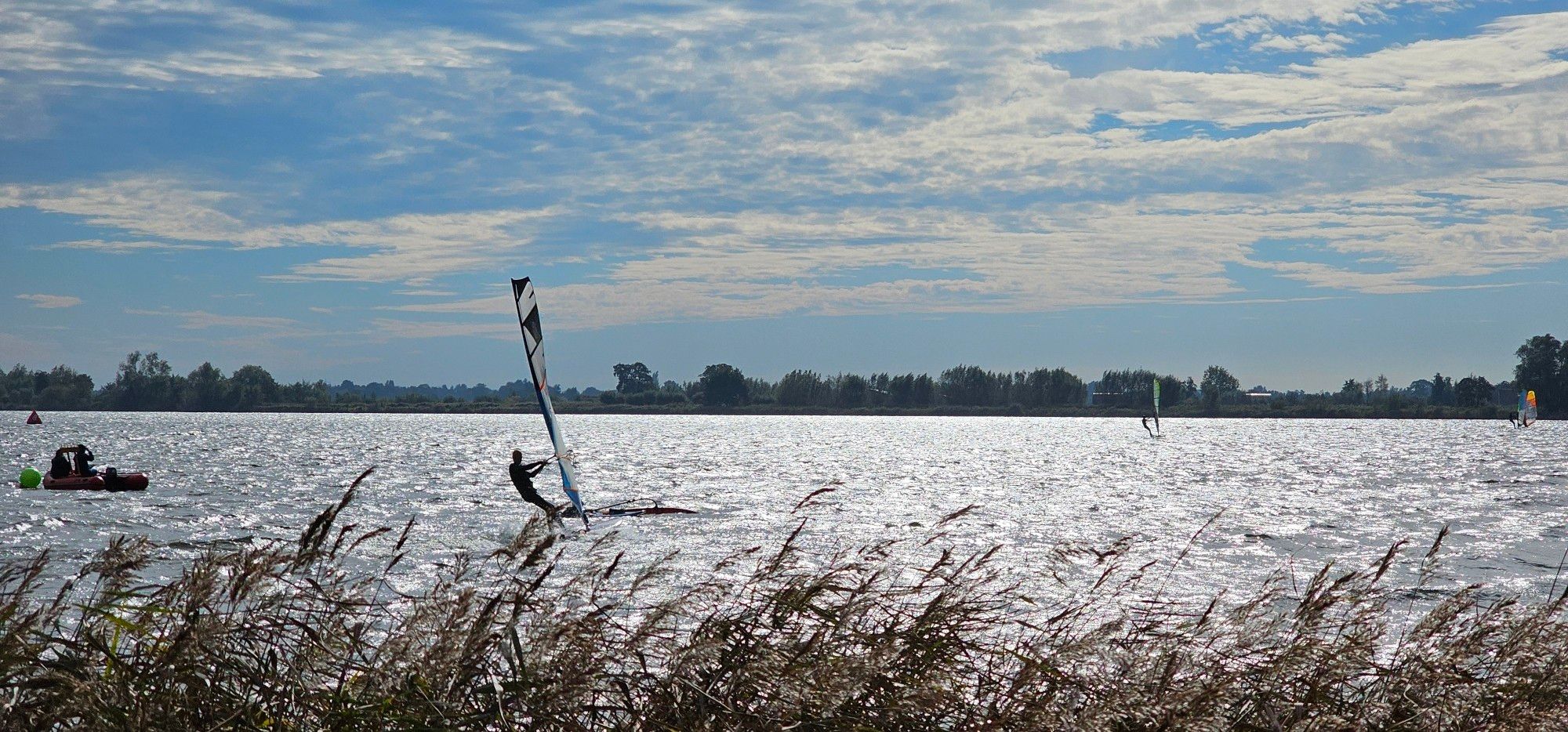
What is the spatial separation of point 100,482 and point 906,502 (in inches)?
1134

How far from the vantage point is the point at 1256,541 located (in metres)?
31.4

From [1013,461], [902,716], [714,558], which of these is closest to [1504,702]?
[902,716]

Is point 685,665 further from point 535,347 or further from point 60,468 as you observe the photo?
point 60,468

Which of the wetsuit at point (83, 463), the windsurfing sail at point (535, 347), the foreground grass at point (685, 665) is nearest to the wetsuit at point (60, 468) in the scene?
the wetsuit at point (83, 463)

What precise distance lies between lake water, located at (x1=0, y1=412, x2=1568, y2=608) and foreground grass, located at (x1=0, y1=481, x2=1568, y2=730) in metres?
0.42

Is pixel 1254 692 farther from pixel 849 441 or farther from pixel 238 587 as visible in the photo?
pixel 849 441

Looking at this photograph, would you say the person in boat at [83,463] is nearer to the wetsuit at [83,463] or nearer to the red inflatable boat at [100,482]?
the wetsuit at [83,463]

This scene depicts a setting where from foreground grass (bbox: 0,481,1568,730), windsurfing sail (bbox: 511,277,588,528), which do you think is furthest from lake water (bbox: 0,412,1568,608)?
windsurfing sail (bbox: 511,277,588,528)

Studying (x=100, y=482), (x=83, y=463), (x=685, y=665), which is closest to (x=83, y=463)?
(x=83, y=463)

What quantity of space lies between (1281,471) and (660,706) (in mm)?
72117

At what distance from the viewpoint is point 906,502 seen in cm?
4588

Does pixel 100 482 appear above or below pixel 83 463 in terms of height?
below

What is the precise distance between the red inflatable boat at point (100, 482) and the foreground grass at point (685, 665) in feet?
143

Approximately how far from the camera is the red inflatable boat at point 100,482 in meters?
42.5
